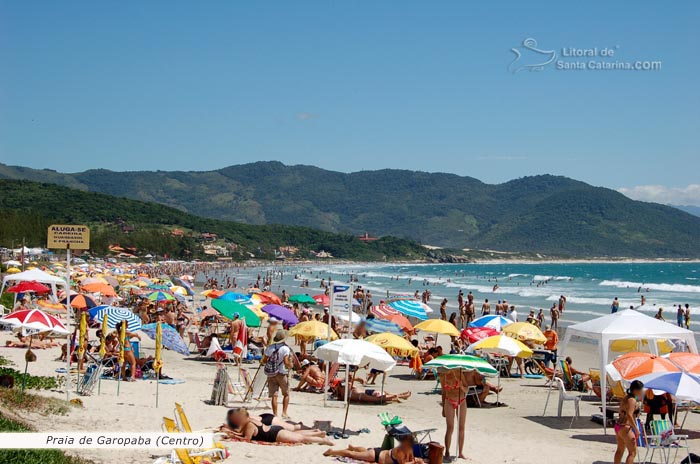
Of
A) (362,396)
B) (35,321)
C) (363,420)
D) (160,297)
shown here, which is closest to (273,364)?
(363,420)

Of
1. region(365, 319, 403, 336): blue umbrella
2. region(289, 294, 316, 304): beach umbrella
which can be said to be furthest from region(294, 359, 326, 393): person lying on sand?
region(289, 294, 316, 304): beach umbrella

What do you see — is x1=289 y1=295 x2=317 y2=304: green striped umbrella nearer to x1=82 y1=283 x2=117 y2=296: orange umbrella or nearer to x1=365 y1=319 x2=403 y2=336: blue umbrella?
x1=82 y1=283 x2=117 y2=296: orange umbrella

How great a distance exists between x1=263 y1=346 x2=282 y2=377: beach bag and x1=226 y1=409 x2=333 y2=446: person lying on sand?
1098 millimetres

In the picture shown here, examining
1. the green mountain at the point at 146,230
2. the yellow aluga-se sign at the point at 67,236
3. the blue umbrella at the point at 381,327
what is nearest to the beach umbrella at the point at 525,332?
the blue umbrella at the point at 381,327

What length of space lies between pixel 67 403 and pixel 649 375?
25.6 feet

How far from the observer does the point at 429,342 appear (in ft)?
63.6

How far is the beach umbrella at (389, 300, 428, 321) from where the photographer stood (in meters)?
19.4

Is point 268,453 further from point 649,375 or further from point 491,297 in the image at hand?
point 491,297

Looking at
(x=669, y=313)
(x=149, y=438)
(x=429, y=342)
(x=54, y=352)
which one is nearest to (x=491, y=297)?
(x=669, y=313)

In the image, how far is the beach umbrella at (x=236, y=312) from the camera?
16125 mm

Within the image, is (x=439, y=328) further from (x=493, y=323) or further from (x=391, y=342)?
(x=391, y=342)

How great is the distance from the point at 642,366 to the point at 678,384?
0.62m

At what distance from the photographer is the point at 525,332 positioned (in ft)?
53.9

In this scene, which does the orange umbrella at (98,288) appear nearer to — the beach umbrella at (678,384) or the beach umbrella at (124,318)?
the beach umbrella at (124,318)
